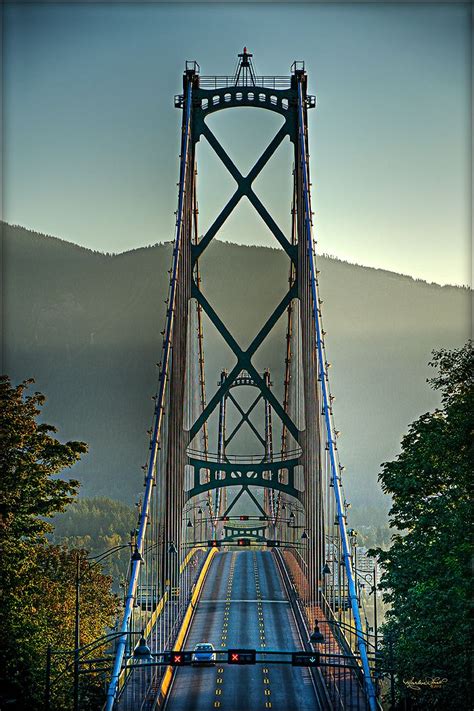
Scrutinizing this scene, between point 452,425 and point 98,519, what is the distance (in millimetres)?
144176

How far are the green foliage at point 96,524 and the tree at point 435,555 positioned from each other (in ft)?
369

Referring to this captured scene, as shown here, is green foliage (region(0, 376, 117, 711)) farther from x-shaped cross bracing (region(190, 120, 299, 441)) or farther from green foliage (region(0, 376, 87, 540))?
x-shaped cross bracing (region(190, 120, 299, 441))

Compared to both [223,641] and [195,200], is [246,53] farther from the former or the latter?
[223,641]

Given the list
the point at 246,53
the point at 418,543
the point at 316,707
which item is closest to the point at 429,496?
the point at 418,543

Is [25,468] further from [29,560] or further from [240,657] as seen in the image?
[240,657]

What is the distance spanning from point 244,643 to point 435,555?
692 inches

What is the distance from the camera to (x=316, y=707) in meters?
46.6

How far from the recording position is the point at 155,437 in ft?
176

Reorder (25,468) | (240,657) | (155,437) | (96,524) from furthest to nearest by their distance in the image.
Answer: (96,524) → (155,437) → (25,468) → (240,657)

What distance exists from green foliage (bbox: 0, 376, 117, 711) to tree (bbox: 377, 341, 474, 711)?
33.5ft

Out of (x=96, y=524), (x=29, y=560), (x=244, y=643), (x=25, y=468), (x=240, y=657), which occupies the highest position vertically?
(x=96, y=524)

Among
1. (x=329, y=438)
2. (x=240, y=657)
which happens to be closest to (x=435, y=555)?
(x=240, y=657)

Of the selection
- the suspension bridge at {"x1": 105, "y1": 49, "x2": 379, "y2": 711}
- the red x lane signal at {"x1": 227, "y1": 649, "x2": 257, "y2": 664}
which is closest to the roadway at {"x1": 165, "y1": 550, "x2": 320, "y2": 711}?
the suspension bridge at {"x1": 105, "y1": 49, "x2": 379, "y2": 711}

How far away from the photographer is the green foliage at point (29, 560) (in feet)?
149
